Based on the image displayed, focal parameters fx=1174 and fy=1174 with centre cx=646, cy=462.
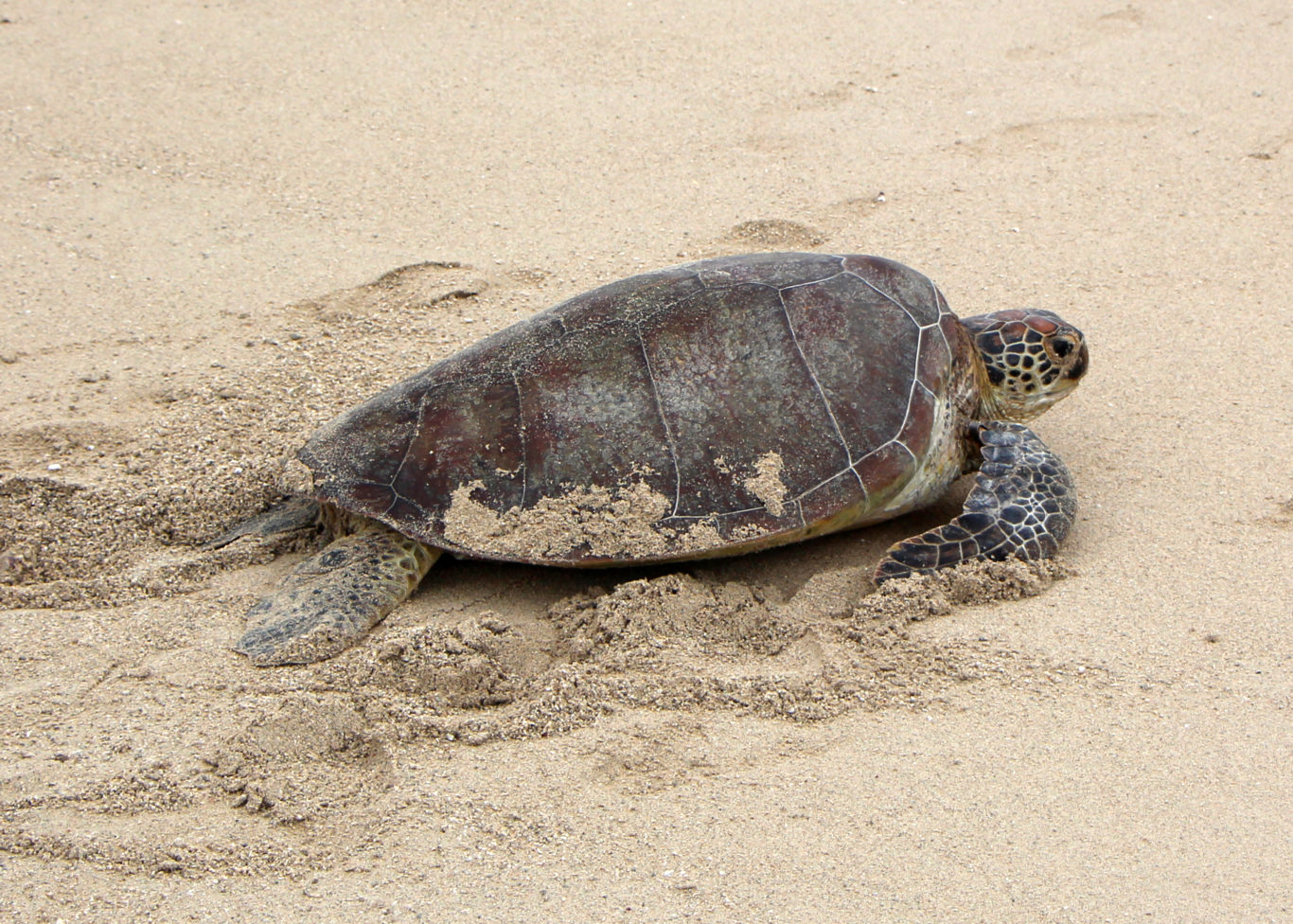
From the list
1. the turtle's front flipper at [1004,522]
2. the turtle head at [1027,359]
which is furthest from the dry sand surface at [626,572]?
the turtle head at [1027,359]

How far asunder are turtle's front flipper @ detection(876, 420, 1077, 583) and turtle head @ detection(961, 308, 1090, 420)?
1.31ft

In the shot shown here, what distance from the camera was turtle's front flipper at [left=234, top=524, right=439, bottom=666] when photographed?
9.20ft

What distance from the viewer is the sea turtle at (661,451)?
2.96 metres

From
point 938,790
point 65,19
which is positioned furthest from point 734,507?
point 65,19

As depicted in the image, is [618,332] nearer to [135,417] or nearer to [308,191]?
[135,417]

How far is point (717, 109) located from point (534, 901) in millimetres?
4298

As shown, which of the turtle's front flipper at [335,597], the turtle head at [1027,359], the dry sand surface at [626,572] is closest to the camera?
the dry sand surface at [626,572]

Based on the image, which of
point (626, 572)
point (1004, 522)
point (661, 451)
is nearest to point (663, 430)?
point (661, 451)

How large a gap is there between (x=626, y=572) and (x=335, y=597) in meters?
0.75

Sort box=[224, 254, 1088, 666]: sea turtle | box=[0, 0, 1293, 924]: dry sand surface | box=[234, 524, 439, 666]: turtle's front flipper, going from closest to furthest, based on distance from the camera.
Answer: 1. box=[0, 0, 1293, 924]: dry sand surface
2. box=[234, 524, 439, 666]: turtle's front flipper
3. box=[224, 254, 1088, 666]: sea turtle

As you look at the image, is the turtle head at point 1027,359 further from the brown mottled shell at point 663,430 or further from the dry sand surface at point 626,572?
the brown mottled shell at point 663,430

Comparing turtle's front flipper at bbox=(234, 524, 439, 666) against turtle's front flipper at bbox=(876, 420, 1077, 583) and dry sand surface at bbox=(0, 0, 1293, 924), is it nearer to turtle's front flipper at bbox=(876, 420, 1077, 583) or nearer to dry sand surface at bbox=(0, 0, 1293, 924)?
dry sand surface at bbox=(0, 0, 1293, 924)

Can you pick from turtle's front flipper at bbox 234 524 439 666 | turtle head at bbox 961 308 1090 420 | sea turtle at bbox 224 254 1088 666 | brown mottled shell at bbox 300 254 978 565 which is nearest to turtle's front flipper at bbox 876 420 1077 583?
sea turtle at bbox 224 254 1088 666

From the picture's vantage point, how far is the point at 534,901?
2084mm
